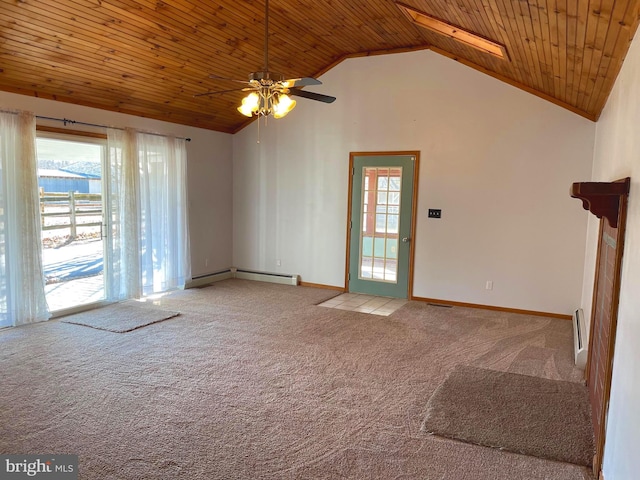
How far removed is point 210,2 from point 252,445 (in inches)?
149

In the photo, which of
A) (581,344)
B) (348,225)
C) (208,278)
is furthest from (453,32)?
(208,278)

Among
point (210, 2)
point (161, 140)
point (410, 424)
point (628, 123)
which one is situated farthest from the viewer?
point (161, 140)

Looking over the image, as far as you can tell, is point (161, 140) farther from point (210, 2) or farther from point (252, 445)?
point (252, 445)

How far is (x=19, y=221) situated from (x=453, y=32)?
4731mm

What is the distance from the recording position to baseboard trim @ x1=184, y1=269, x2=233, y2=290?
22.7 feet

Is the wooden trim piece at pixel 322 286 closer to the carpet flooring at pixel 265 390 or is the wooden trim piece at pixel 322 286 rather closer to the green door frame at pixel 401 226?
the green door frame at pixel 401 226

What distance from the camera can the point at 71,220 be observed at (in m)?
5.33

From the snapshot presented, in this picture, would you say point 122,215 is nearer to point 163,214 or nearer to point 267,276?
point 163,214

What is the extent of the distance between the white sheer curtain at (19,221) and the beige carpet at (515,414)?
4168mm

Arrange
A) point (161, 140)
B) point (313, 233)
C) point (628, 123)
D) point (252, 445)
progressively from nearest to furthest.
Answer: point (628, 123) → point (252, 445) → point (161, 140) → point (313, 233)

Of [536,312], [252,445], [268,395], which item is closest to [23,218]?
[268,395]

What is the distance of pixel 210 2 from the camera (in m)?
4.22

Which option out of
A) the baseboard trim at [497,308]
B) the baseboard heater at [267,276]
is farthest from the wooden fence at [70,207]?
the baseboard trim at [497,308]

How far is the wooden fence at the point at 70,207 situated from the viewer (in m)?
5.09
